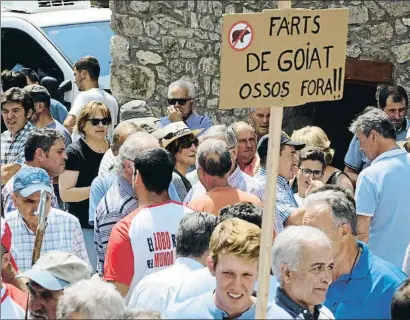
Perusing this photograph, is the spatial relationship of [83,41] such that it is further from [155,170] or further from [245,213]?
[245,213]

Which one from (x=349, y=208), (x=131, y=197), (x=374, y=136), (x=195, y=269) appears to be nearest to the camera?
(x=195, y=269)

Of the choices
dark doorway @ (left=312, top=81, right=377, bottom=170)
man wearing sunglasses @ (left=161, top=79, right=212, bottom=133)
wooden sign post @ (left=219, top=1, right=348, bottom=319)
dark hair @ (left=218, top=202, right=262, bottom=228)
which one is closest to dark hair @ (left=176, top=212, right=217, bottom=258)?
dark hair @ (left=218, top=202, right=262, bottom=228)

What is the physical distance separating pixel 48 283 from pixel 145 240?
84cm

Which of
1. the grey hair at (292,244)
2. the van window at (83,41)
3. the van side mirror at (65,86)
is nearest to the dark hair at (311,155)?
the grey hair at (292,244)

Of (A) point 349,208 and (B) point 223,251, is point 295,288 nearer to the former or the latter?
(B) point 223,251

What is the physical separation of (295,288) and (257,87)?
91cm

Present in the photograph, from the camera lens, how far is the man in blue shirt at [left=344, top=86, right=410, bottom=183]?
8961mm

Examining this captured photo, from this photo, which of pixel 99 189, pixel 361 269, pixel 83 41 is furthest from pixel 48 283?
pixel 83 41

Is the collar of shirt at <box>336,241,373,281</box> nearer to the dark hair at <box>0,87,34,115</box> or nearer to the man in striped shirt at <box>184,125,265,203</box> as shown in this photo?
the man in striped shirt at <box>184,125,265,203</box>

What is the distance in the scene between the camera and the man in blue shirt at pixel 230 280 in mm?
4770

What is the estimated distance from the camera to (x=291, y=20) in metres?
4.80

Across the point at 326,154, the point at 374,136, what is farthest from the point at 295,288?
the point at 326,154

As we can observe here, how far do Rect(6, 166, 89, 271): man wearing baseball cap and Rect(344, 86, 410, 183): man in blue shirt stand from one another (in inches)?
124

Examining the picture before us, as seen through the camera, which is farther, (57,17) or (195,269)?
(57,17)
